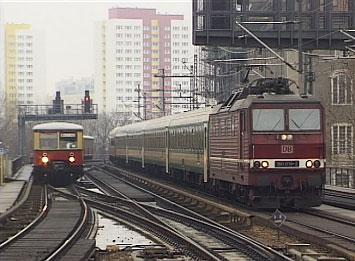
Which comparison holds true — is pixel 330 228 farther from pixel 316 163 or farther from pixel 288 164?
pixel 316 163

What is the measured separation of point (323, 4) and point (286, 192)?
52.9 feet

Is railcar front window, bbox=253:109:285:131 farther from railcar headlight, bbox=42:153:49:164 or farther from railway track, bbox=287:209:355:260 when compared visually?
railcar headlight, bbox=42:153:49:164

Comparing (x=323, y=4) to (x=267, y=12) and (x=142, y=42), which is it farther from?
(x=142, y=42)

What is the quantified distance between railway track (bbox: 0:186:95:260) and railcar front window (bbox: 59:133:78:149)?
1274 cm

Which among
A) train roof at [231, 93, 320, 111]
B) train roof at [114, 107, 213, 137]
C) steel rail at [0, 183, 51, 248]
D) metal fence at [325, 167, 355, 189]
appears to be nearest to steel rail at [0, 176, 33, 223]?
steel rail at [0, 183, 51, 248]

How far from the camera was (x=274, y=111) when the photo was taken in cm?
2056

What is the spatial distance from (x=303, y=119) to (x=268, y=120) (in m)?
0.93

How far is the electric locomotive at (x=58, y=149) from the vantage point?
35750 mm

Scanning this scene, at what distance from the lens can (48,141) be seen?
36.0m

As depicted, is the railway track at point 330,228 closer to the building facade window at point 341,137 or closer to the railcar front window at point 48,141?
the railcar front window at point 48,141

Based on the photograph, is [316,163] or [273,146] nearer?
[273,146]

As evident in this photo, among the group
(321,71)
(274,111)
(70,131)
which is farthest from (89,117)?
(274,111)

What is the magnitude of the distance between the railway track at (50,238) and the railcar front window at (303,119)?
5.85 m

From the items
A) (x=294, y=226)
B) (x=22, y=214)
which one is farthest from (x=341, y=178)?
(x=294, y=226)
